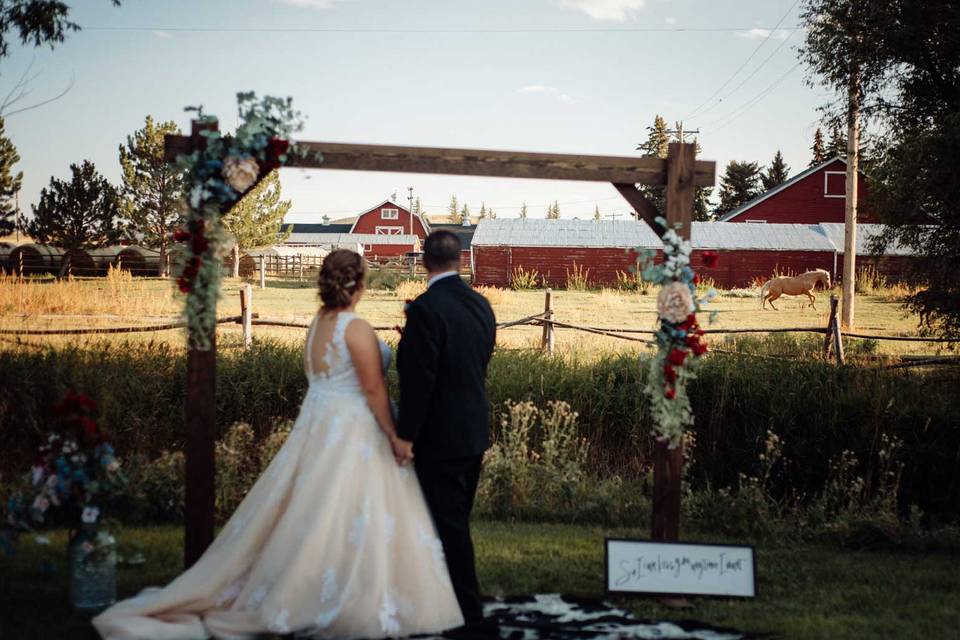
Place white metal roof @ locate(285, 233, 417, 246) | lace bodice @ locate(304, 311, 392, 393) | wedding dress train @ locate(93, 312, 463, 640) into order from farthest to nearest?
white metal roof @ locate(285, 233, 417, 246) < lace bodice @ locate(304, 311, 392, 393) < wedding dress train @ locate(93, 312, 463, 640)

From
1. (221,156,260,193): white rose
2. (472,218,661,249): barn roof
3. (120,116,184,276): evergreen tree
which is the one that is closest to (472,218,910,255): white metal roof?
(472,218,661,249): barn roof

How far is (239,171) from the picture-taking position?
4.91m

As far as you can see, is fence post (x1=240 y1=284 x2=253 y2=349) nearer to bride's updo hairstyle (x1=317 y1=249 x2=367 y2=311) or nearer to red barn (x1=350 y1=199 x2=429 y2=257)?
bride's updo hairstyle (x1=317 y1=249 x2=367 y2=311)

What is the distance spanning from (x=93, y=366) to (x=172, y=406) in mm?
1036

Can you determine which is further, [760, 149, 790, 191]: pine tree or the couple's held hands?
[760, 149, 790, 191]: pine tree

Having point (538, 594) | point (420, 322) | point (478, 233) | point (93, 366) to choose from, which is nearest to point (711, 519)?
point (538, 594)

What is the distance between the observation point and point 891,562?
6.36m

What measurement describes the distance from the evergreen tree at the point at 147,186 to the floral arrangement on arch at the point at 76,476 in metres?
35.7

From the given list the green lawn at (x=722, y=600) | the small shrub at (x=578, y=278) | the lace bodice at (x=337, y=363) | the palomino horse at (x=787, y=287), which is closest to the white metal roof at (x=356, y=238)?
the small shrub at (x=578, y=278)

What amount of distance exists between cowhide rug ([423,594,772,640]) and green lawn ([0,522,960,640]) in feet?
0.66

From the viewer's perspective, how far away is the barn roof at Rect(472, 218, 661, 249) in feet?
116

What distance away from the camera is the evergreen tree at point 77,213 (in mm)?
36375

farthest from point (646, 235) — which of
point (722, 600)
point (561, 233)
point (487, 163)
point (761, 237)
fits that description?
point (722, 600)

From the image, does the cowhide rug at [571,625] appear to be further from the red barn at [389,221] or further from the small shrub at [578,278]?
the red barn at [389,221]
